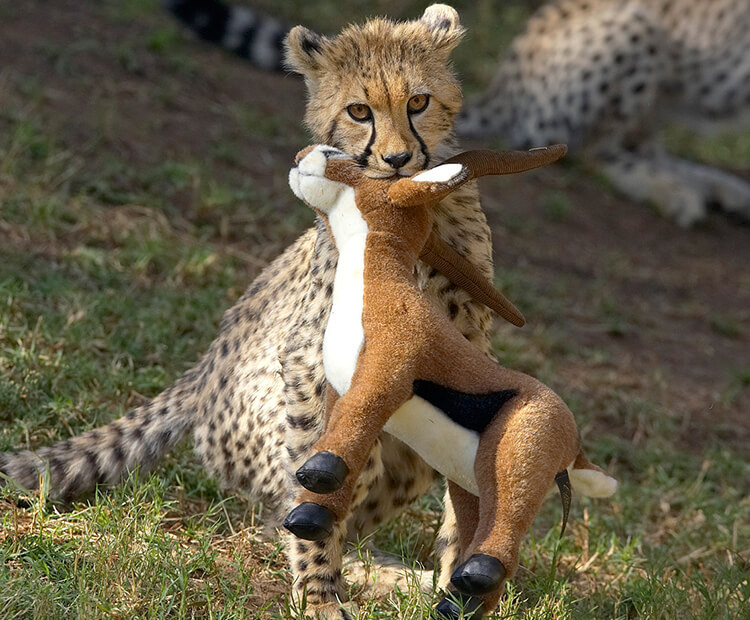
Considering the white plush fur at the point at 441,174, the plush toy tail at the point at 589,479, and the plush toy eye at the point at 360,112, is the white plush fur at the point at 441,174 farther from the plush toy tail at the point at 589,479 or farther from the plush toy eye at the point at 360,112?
the plush toy tail at the point at 589,479

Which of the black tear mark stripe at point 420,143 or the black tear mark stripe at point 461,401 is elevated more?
the black tear mark stripe at point 420,143

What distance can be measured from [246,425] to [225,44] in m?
4.67

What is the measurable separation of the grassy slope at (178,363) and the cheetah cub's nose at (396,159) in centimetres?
91

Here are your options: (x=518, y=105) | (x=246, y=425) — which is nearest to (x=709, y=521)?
(x=246, y=425)

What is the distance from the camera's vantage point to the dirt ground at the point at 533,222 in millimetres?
4719

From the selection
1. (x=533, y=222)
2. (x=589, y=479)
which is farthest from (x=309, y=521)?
(x=533, y=222)

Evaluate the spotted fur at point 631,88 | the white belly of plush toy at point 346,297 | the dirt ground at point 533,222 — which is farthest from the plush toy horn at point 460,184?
the spotted fur at point 631,88

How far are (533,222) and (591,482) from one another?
402 cm

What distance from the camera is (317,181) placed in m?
2.19

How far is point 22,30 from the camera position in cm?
599

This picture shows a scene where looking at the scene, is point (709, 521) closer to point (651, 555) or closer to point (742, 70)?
point (651, 555)

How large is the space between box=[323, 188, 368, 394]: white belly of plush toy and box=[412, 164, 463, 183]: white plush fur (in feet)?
0.50

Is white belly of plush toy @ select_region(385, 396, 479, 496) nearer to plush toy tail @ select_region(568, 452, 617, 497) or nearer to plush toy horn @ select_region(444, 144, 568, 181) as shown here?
plush toy tail @ select_region(568, 452, 617, 497)

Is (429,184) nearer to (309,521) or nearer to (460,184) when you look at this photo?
(460,184)
